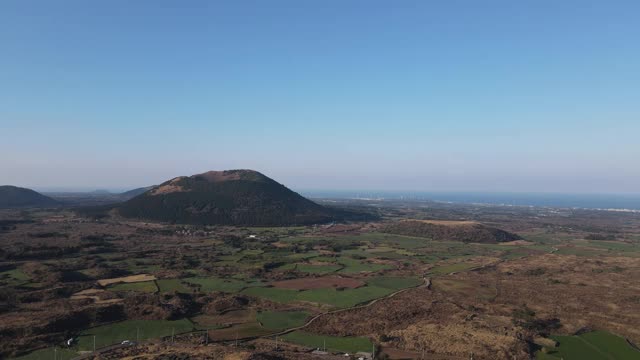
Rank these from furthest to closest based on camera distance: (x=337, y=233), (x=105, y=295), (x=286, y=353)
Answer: (x=337, y=233)
(x=105, y=295)
(x=286, y=353)

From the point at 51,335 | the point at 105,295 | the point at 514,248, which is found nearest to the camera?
the point at 51,335

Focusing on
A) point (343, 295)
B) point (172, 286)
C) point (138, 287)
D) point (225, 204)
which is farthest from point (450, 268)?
point (225, 204)

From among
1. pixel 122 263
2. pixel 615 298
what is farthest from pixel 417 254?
pixel 122 263

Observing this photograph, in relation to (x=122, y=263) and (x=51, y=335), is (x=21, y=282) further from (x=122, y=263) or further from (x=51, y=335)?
(x=51, y=335)

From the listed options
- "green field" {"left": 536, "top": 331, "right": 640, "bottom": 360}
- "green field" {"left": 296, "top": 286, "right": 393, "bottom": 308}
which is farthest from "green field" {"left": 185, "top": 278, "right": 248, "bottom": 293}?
"green field" {"left": 536, "top": 331, "right": 640, "bottom": 360}

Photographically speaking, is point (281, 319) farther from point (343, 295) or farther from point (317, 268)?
point (317, 268)

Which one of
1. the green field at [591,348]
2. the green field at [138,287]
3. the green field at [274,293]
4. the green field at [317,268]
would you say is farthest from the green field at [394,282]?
the green field at [138,287]
